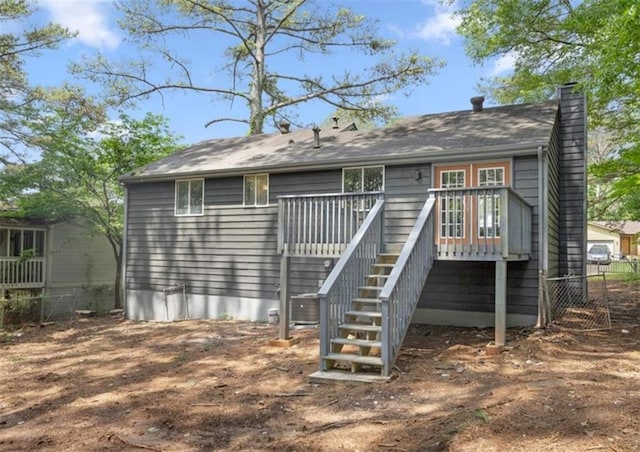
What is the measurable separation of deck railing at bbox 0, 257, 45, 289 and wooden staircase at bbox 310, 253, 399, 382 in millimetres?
14501

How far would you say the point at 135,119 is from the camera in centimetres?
1762

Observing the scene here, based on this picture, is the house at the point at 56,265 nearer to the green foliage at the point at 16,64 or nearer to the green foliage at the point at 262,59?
the green foliage at the point at 16,64

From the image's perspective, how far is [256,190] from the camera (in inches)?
473

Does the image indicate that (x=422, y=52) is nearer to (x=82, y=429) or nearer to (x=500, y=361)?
(x=500, y=361)

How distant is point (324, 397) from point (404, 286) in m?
1.93

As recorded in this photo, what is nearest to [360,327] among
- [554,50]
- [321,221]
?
[321,221]

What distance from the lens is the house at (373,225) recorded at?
740 centimetres

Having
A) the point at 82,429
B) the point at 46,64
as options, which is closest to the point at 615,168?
the point at 82,429

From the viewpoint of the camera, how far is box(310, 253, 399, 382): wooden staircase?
627 cm

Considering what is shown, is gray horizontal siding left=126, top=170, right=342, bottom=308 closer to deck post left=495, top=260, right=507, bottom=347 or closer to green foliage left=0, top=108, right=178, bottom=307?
green foliage left=0, top=108, right=178, bottom=307

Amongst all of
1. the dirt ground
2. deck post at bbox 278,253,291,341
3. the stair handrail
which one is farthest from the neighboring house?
deck post at bbox 278,253,291,341

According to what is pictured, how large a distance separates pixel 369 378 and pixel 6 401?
14.7 feet

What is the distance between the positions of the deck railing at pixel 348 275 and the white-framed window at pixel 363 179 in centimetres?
213

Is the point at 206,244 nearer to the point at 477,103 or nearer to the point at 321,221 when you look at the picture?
the point at 321,221
